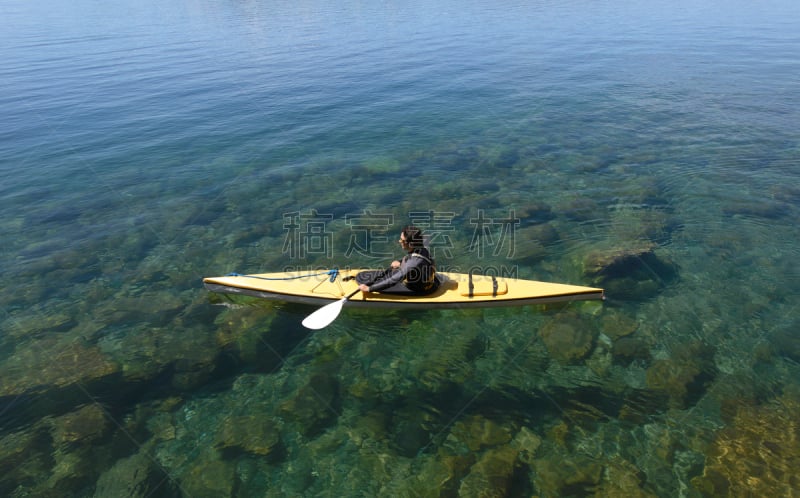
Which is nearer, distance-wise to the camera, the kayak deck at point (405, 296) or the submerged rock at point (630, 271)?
the kayak deck at point (405, 296)

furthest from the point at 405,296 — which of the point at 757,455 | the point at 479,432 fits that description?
the point at 757,455

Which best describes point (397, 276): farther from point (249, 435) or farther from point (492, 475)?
point (492, 475)

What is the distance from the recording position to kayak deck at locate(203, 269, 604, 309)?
30.0 ft

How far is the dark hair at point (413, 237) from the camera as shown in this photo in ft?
28.3

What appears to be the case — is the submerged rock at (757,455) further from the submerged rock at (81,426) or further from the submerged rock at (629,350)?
the submerged rock at (81,426)

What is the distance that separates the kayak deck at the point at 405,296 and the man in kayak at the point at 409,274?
0.62ft

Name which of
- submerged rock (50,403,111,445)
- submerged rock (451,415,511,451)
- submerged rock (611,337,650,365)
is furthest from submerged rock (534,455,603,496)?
submerged rock (50,403,111,445)

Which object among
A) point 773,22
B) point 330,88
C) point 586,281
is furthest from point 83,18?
point 773,22

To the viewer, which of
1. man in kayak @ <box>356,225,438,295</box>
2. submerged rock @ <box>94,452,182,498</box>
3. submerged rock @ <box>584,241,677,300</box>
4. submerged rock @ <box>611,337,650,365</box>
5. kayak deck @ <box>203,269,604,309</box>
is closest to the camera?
submerged rock @ <box>94,452,182,498</box>

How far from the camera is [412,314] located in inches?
371

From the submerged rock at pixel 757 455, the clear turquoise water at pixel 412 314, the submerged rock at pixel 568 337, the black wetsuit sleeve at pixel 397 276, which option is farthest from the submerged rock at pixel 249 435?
the submerged rock at pixel 757 455

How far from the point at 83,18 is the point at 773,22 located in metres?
77.6

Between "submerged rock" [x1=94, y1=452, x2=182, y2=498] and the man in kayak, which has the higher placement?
the man in kayak

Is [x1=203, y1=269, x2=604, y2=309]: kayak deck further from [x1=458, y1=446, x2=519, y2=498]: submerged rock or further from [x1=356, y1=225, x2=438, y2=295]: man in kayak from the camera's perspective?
[x1=458, y1=446, x2=519, y2=498]: submerged rock
